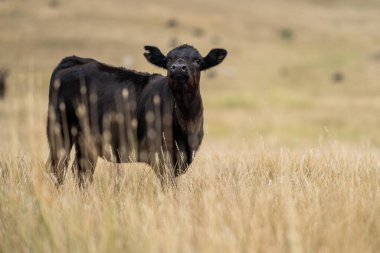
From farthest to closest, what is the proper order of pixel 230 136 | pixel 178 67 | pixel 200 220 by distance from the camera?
pixel 230 136 < pixel 178 67 < pixel 200 220

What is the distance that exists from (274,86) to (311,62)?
9.48 metres

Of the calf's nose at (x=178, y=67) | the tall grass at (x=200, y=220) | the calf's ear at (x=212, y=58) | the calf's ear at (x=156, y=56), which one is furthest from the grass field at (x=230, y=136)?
the calf's ear at (x=156, y=56)

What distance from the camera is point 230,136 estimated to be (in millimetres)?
26109

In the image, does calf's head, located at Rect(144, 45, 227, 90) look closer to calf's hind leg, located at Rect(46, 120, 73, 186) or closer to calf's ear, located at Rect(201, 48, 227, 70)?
calf's ear, located at Rect(201, 48, 227, 70)

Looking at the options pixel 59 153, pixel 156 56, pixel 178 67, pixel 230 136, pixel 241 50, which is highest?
pixel 241 50

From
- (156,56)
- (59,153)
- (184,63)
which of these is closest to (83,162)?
(59,153)

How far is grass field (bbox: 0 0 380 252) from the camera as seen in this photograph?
4246mm

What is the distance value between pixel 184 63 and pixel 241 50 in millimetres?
49033

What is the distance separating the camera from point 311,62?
175 ft

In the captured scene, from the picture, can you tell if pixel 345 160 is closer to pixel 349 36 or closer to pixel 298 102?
pixel 298 102

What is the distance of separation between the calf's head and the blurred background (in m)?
17.4

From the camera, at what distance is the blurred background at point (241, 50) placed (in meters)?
30.4

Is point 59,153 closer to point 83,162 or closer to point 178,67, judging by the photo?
point 83,162

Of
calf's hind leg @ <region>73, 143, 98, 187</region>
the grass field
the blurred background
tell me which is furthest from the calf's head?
the blurred background
